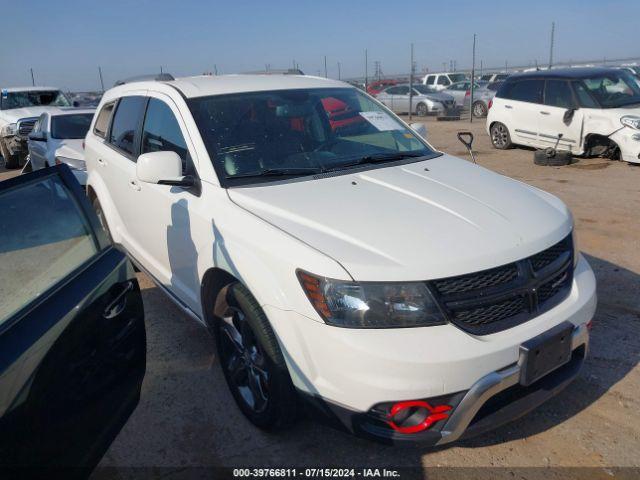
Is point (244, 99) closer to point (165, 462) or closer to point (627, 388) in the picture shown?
point (165, 462)

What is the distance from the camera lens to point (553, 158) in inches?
366

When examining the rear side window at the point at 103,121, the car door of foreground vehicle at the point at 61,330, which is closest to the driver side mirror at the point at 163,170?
the car door of foreground vehicle at the point at 61,330

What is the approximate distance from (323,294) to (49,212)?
1.20m

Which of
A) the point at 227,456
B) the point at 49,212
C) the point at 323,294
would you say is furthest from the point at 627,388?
the point at 49,212

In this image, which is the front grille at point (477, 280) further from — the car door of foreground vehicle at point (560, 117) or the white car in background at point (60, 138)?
the car door of foreground vehicle at point (560, 117)

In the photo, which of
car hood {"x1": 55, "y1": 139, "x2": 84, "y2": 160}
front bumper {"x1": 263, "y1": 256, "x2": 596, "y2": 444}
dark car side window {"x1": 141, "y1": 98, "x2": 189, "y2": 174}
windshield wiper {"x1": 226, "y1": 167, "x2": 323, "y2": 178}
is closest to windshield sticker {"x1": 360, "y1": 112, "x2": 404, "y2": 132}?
windshield wiper {"x1": 226, "y1": 167, "x2": 323, "y2": 178}

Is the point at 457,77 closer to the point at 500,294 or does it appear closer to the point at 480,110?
the point at 480,110

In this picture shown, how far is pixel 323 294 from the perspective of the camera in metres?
2.14

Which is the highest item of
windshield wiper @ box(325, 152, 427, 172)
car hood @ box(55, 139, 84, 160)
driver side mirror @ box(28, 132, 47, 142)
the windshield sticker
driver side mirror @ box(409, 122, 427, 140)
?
the windshield sticker

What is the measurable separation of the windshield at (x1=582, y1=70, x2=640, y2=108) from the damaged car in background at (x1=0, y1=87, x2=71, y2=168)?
437 inches

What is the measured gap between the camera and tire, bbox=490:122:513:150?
437 inches

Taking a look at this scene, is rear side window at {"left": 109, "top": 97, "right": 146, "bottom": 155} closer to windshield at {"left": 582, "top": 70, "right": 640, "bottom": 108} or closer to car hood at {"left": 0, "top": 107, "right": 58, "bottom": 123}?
windshield at {"left": 582, "top": 70, "right": 640, "bottom": 108}

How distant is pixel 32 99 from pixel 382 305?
1401 cm

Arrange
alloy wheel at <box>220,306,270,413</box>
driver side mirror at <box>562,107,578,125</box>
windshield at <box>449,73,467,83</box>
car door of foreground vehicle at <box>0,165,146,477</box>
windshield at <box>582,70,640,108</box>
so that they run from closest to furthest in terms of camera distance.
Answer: car door of foreground vehicle at <box>0,165,146,477</box>, alloy wheel at <box>220,306,270,413</box>, windshield at <box>582,70,640,108</box>, driver side mirror at <box>562,107,578,125</box>, windshield at <box>449,73,467,83</box>
